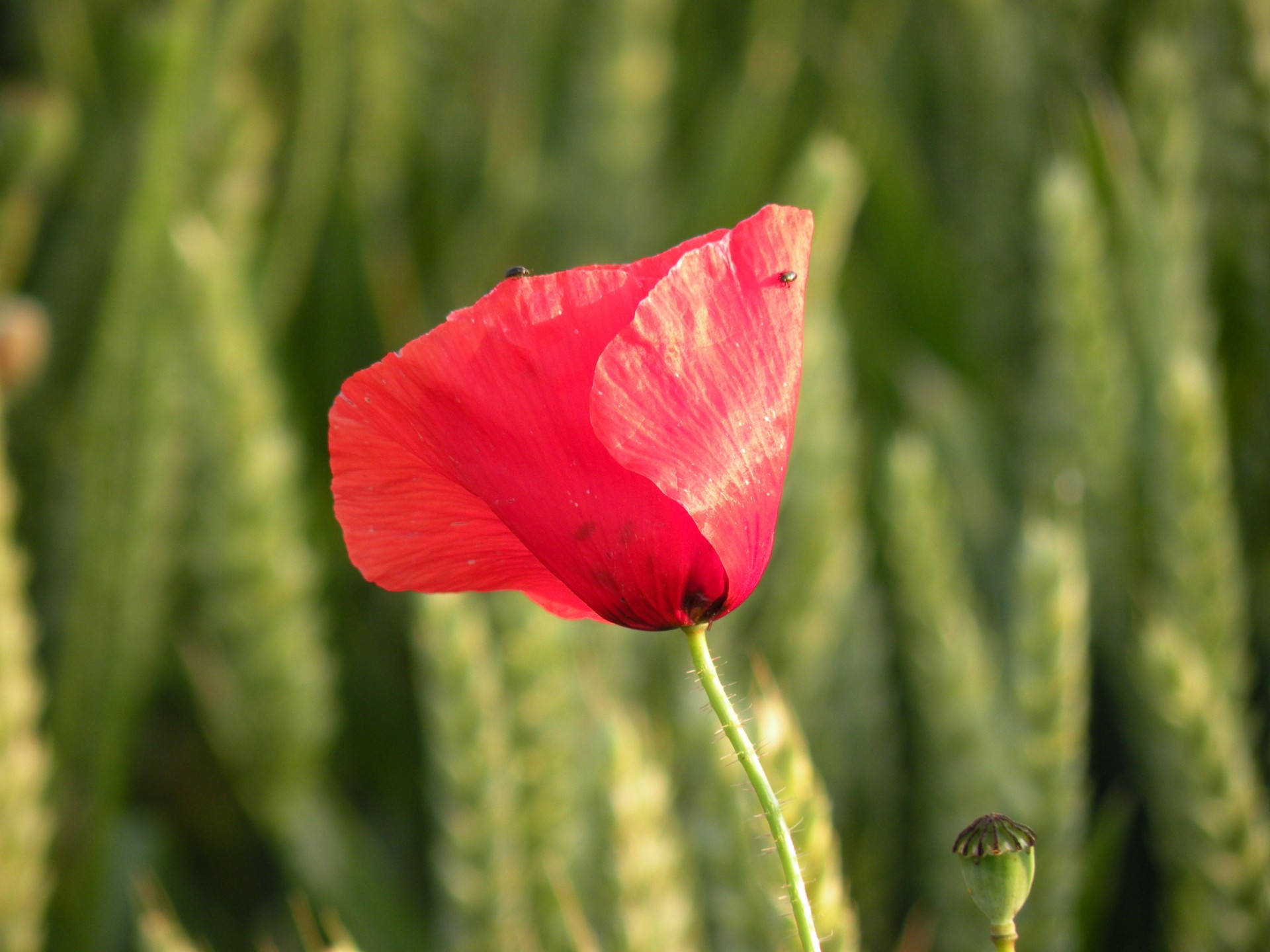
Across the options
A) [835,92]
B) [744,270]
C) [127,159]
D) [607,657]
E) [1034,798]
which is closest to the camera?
[744,270]

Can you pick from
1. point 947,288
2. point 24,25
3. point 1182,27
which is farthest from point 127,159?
point 1182,27

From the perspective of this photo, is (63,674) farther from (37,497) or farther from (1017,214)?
(1017,214)

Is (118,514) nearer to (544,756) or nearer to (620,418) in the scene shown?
(544,756)

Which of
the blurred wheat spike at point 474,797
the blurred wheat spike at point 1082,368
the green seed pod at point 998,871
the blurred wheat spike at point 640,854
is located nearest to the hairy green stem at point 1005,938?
the green seed pod at point 998,871

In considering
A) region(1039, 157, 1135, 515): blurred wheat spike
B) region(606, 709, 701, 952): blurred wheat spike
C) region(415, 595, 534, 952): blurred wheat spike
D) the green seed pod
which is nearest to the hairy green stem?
the green seed pod

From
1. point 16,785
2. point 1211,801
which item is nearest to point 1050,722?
point 1211,801

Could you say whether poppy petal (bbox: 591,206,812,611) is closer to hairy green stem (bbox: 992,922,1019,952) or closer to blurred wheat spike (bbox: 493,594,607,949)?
hairy green stem (bbox: 992,922,1019,952)
